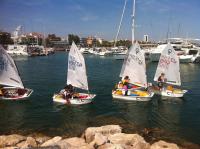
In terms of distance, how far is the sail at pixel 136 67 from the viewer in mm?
40062

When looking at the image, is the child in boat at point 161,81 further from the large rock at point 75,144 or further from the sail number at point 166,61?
the large rock at point 75,144

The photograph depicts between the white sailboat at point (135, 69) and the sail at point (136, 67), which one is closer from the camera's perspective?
the white sailboat at point (135, 69)

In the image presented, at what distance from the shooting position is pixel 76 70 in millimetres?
37156

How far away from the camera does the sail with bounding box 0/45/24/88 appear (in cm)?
3659

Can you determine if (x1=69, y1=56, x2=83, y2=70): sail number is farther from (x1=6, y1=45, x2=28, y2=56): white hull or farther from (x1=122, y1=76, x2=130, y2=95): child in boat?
(x1=6, y1=45, x2=28, y2=56): white hull

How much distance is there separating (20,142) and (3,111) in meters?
12.7

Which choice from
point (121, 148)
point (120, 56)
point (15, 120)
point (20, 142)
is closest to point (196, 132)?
point (121, 148)

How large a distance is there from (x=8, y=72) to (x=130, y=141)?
21.7m

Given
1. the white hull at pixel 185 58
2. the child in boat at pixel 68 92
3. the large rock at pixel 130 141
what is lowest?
the large rock at pixel 130 141

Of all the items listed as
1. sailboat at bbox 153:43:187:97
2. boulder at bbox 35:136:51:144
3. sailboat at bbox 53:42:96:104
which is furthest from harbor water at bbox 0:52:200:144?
sailboat at bbox 153:43:187:97

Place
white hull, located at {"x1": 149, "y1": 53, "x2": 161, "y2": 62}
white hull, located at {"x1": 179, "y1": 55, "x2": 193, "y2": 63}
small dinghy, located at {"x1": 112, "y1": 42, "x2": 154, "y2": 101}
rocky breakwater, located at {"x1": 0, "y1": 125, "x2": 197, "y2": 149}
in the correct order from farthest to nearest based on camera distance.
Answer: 1. white hull, located at {"x1": 149, "y1": 53, "x2": 161, "y2": 62}
2. white hull, located at {"x1": 179, "y1": 55, "x2": 193, "y2": 63}
3. small dinghy, located at {"x1": 112, "y1": 42, "x2": 154, "y2": 101}
4. rocky breakwater, located at {"x1": 0, "y1": 125, "x2": 197, "y2": 149}

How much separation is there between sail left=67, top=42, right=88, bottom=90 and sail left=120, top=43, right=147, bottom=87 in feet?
22.2

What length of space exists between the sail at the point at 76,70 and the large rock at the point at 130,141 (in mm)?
16026

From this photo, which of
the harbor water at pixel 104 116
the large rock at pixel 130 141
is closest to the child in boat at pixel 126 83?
the harbor water at pixel 104 116
